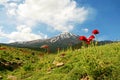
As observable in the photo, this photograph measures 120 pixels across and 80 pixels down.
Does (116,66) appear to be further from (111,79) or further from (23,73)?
(23,73)

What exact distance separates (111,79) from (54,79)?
10.5ft

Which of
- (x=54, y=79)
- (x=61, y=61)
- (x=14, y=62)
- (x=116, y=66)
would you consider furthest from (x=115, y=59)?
(x=14, y=62)

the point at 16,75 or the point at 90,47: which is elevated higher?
the point at 90,47

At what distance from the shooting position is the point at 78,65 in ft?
53.4

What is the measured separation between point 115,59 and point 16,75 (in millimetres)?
7400

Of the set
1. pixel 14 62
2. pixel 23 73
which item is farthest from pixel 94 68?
pixel 14 62

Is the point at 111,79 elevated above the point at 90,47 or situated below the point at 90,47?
below

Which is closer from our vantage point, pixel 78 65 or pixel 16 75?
pixel 78 65

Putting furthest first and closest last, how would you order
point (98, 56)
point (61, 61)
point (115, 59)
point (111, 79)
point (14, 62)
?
point (14, 62) < point (61, 61) < point (98, 56) < point (115, 59) < point (111, 79)

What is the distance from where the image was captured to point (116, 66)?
14633 millimetres

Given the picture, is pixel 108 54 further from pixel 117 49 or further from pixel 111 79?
pixel 111 79

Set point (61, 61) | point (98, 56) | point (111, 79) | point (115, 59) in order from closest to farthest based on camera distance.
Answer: point (111, 79) < point (115, 59) < point (98, 56) < point (61, 61)

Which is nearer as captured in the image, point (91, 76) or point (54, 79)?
point (91, 76)

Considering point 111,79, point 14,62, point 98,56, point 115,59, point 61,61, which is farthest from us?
point 14,62
